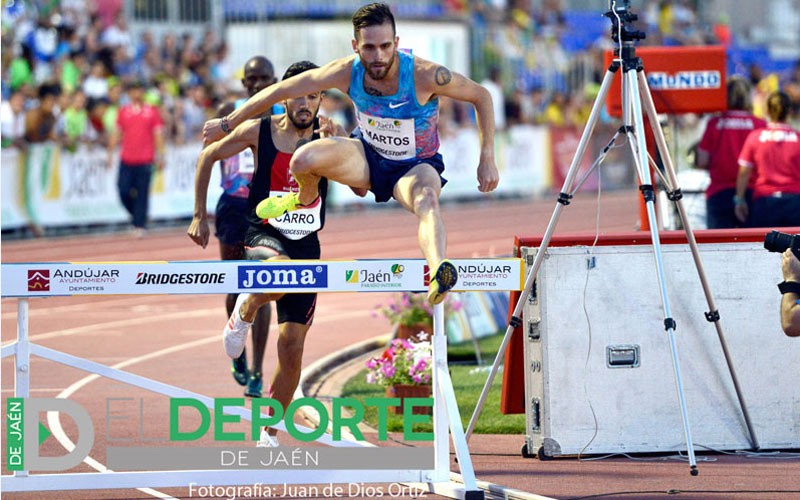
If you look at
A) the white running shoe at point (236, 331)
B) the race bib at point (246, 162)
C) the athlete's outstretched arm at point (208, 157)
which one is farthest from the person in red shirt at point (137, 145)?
the white running shoe at point (236, 331)

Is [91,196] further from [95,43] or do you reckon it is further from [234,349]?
[234,349]

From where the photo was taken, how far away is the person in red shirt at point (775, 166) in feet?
43.3

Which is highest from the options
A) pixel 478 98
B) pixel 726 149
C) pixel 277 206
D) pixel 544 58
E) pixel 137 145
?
pixel 544 58

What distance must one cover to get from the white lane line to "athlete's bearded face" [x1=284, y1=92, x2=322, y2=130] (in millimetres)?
2296

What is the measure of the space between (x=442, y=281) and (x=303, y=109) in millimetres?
2073

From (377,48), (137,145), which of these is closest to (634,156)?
(377,48)

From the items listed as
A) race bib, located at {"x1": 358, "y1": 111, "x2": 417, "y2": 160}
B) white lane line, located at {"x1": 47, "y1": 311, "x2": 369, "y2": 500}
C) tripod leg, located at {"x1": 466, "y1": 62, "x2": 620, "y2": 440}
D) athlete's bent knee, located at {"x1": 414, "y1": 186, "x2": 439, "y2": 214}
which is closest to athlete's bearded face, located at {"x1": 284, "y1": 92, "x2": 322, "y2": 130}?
race bib, located at {"x1": 358, "y1": 111, "x2": 417, "y2": 160}

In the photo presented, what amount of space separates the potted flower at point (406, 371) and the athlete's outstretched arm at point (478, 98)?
2.40m

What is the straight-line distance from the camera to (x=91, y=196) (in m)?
23.4

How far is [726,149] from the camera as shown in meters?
13.8

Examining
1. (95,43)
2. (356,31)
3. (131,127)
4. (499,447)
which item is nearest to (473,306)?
(499,447)

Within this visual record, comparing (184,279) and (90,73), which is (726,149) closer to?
(184,279)

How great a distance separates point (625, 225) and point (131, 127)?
26.7ft

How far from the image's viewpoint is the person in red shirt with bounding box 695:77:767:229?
13781 millimetres
